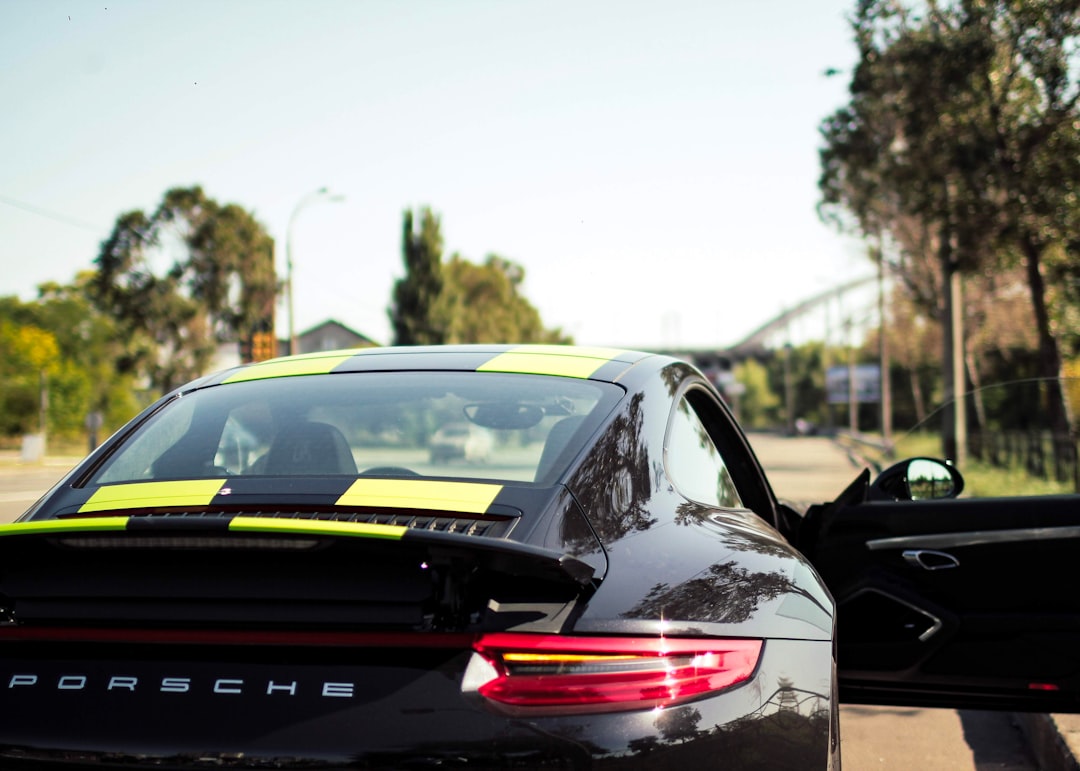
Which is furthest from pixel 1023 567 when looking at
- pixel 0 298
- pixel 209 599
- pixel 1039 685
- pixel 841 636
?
pixel 0 298

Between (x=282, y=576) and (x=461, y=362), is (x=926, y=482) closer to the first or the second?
(x=461, y=362)

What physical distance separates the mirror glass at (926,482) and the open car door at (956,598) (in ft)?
0.43

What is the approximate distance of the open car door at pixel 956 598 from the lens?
325cm

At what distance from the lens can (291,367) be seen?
3.06 meters

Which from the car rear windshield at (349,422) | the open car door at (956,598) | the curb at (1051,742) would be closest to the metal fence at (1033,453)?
the curb at (1051,742)

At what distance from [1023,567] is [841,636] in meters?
0.60

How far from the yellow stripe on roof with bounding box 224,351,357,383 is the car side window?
934 millimetres

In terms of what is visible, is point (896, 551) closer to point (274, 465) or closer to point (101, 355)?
point (274, 465)

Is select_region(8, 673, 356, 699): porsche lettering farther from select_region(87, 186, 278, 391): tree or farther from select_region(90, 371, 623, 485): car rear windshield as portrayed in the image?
select_region(87, 186, 278, 391): tree

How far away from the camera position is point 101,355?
2783 inches

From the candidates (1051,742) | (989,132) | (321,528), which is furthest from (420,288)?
(321,528)

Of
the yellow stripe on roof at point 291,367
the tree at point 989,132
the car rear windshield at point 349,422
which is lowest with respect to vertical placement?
the car rear windshield at point 349,422

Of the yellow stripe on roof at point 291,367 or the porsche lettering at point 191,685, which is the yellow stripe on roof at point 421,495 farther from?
the yellow stripe on roof at point 291,367

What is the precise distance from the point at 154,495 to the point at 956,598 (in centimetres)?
237
